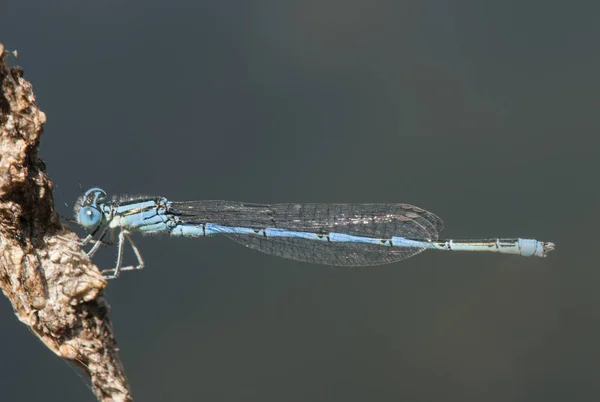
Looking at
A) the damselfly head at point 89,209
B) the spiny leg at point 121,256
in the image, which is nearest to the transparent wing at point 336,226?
the spiny leg at point 121,256

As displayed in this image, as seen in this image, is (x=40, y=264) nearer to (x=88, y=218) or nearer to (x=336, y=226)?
(x=88, y=218)

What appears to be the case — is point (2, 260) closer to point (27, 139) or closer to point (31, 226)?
point (31, 226)

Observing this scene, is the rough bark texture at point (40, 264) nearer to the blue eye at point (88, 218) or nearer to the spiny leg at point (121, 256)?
the spiny leg at point (121, 256)

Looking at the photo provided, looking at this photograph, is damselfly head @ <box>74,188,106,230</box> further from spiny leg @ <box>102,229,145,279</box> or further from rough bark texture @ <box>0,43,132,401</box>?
rough bark texture @ <box>0,43,132,401</box>

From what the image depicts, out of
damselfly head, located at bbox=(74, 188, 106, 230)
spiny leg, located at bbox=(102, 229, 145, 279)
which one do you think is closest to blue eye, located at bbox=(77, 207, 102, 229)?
damselfly head, located at bbox=(74, 188, 106, 230)

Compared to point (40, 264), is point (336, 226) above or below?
above

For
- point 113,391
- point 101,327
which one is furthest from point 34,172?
point 113,391

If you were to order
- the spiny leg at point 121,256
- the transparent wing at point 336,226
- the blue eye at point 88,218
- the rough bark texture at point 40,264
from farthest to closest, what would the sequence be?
1. the transparent wing at point 336,226
2. the blue eye at point 88,218
3. the spiny leg at point 121,256
4. the rough bark texture at point 40,264

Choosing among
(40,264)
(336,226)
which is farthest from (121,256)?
(336,226)
